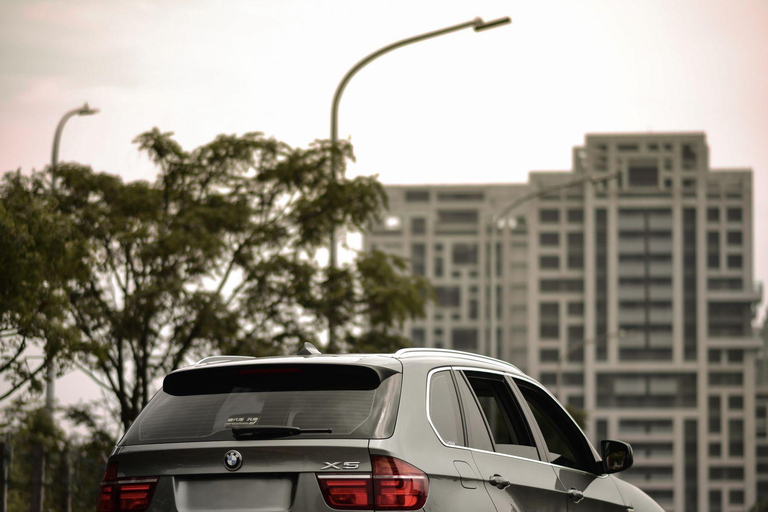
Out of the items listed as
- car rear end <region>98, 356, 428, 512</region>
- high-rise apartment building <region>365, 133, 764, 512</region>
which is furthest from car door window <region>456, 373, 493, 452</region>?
high-rise apartment building <region>365, 133, 764, 512</region>

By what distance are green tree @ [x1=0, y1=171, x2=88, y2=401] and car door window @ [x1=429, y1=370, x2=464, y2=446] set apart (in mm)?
4962

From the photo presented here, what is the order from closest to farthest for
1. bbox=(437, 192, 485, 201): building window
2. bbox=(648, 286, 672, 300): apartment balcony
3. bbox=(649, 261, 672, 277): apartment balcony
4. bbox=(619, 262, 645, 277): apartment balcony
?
bbox=(648, 286, 672, 300): apartment balcony, bbox=(649, 261, 672, 277): apartment balcony, bbox=(619, 262, 645, 277): apartment balcony, bbox=(437, 192, 485, 201): building window

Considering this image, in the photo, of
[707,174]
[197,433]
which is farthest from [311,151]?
[707,174]

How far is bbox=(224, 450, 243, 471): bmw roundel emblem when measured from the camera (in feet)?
14.4

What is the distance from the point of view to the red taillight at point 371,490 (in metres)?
4.28

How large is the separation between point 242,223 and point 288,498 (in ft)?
39.4

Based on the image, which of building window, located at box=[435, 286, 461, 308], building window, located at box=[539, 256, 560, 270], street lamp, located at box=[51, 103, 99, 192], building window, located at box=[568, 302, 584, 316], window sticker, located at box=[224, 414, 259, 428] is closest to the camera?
window sticker, located at box=[224, 414, 259, 428]

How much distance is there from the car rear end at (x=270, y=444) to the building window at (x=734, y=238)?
501 feet

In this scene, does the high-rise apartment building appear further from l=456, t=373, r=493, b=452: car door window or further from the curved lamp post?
l=456, t=373, r=493, b=452: car door window

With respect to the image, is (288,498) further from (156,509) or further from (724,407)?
(724,407)

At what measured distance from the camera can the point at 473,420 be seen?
199 inches

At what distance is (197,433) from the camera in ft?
15.2

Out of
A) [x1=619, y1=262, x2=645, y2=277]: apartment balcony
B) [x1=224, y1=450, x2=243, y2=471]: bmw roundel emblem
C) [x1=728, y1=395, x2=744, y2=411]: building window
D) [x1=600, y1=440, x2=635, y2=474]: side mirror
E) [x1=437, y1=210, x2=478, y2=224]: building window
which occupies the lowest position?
[x1=728, y1=395, x2=744, y2=411]: building window

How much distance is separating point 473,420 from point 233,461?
1.21m
